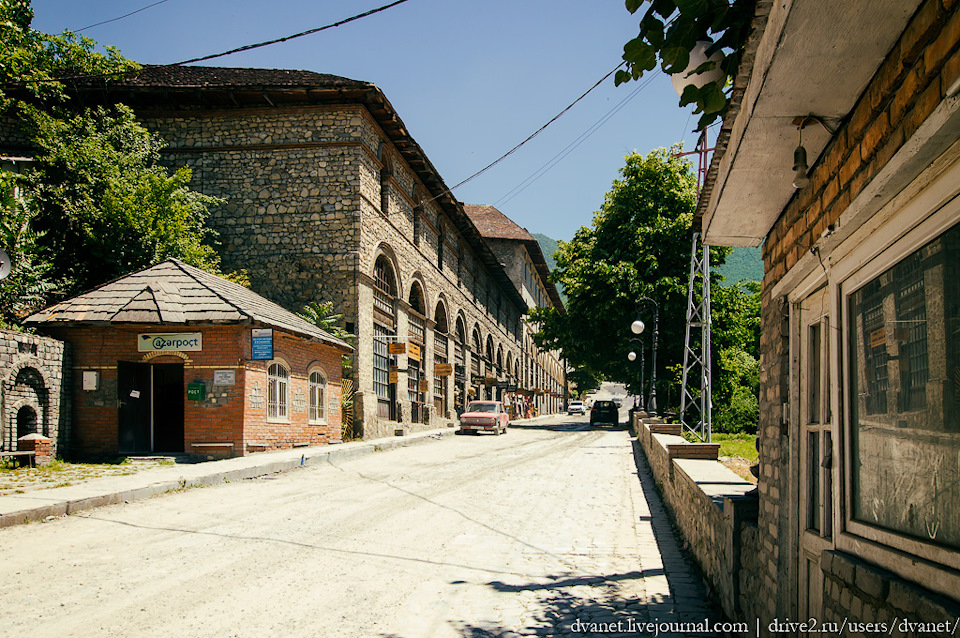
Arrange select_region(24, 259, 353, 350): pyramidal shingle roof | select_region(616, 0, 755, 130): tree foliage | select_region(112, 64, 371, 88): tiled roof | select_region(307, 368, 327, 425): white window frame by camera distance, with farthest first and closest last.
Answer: select_region(112, 64, 371, 88): tiled roof → select_region(307, 368, 327, 425): white window frame → select_region(24, 259, 353, 350): pyramidal shingle roof → select_region(616, 0, 755, 130): tree foliage

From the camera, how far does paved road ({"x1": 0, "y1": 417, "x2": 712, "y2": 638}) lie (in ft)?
15.8

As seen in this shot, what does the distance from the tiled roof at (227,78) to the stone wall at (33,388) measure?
36.6 ft

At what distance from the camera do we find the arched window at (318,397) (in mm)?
20516

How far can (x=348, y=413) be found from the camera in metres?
23.2

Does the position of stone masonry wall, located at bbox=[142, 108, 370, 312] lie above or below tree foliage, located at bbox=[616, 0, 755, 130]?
above

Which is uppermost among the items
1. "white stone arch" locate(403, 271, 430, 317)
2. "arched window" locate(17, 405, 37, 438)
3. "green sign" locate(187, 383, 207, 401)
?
"white stone arch" locate(403, 271, 430, 317)

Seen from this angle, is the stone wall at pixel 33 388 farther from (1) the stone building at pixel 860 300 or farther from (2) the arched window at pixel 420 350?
(2) the arched window at pixel 420 350

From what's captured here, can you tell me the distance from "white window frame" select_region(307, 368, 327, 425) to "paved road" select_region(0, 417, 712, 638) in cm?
871

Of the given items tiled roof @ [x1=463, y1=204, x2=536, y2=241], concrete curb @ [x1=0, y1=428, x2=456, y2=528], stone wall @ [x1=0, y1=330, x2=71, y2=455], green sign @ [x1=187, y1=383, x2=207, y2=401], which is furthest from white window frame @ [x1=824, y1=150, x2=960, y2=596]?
tiled roof @ [x1=463, y1=204, x2=536, y2=241]

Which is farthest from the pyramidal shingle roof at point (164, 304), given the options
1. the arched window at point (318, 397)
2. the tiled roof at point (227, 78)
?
the tiled roof at point (227, 78)

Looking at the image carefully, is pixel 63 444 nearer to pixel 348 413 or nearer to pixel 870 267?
pixel 348 413

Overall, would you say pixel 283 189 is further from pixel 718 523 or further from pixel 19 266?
pixel 718 523

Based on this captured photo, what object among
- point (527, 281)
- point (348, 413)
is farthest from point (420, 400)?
point (527, 281)

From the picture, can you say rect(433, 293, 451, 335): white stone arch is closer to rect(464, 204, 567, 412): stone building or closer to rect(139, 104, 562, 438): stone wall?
rect(139, 104, 562, 438): stone wall
